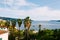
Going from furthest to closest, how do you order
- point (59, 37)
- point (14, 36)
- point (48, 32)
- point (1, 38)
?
1. point (14, 36)
2. point (48, 32)
3. point (59, 37)
4. point (1, 38)

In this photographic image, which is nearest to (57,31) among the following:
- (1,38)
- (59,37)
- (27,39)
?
(59,37)

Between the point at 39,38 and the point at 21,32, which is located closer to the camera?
the point at 39,38

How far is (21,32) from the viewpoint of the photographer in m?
60.2

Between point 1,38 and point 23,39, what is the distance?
21.9m

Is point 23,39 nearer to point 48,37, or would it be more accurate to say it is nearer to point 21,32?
point 21,32

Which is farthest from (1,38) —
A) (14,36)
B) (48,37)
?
(14,36)

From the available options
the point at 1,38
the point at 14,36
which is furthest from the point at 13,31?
the point at 1,38

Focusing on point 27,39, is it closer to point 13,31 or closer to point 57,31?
point 13,31

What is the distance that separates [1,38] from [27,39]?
2208 cm

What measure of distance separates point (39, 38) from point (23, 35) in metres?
9.06

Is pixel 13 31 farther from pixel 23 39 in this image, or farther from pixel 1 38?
pixel 1 38

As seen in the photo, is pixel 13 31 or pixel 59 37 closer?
pixel 59 37

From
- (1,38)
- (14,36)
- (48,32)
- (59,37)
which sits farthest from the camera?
(14,36)

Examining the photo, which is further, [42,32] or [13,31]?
[13,31]
